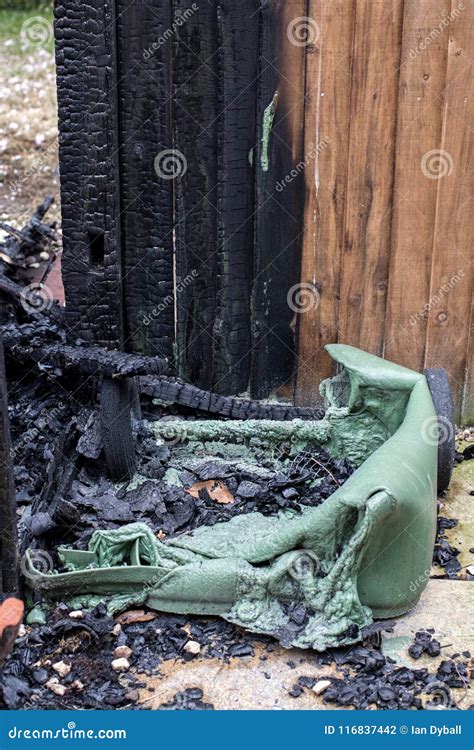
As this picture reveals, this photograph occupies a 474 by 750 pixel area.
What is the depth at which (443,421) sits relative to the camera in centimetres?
413

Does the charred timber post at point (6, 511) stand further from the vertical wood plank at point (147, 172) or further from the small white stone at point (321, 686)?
the vertical wood plank at point (147, 172)

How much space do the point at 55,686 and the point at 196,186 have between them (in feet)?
7.65

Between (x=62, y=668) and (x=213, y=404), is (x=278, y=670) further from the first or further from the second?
(x=213, y=404)

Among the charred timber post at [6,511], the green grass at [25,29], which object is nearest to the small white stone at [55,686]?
the charred timber post at [6,511]

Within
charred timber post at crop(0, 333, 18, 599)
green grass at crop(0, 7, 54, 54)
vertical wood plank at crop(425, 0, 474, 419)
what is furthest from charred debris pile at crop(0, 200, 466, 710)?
green grass at crop(0, 7, 54, 54)

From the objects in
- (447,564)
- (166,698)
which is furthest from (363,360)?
(166,698)

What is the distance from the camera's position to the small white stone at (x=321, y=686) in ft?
9.95

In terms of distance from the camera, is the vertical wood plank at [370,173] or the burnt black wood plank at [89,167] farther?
the vertical wood plank at [370,173]

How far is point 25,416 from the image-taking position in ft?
14.4

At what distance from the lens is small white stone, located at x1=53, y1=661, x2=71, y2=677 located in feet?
10.2

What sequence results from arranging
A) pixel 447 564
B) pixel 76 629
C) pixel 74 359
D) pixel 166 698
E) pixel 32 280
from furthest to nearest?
1. pixel 32 280
2. pixel 74 359
3. pixel 447 564
4. pixel 76 629
5. pixel 166 698

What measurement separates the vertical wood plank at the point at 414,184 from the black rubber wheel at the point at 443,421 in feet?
0.95

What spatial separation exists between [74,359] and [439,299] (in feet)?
5.78

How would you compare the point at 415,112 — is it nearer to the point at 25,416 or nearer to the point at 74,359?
the point at 74,359
